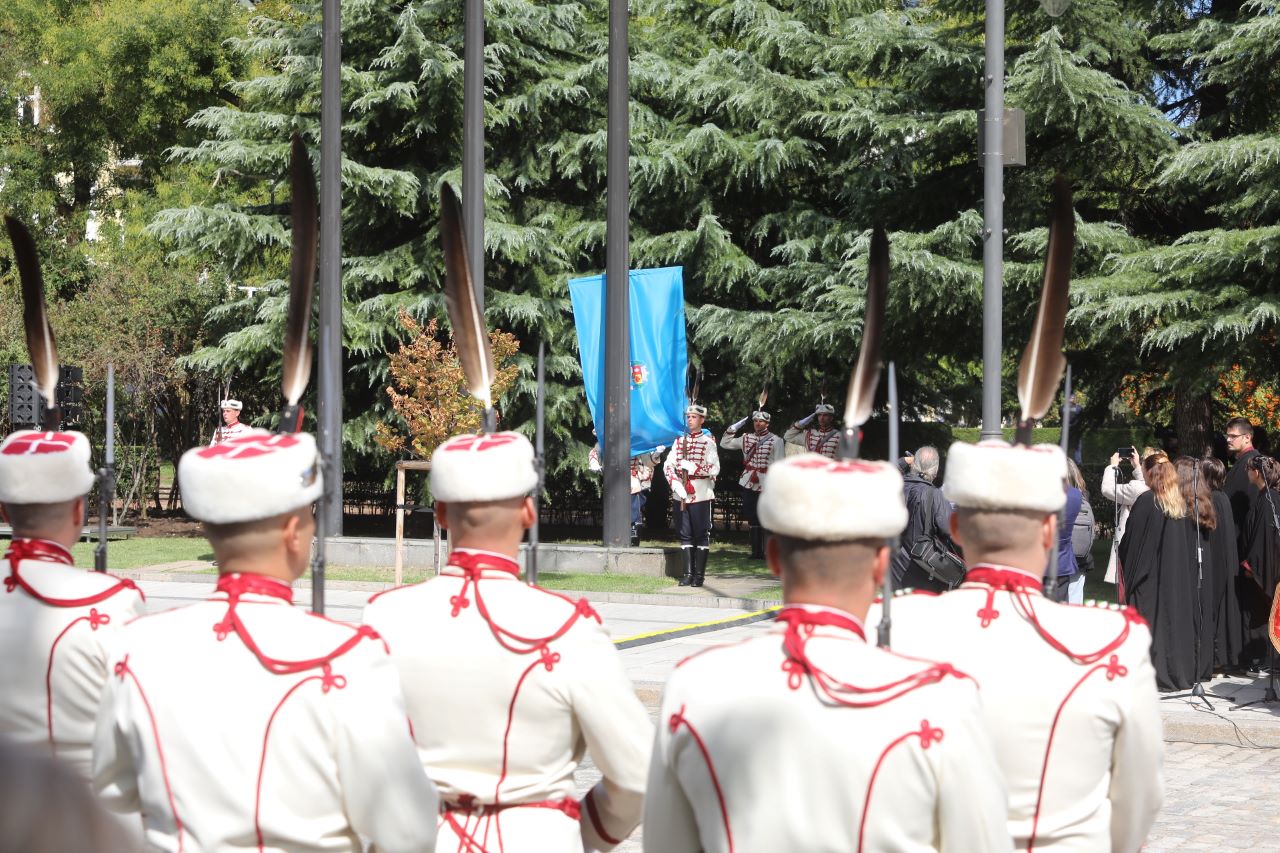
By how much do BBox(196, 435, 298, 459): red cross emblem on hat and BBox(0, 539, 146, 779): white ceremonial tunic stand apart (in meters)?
1.13

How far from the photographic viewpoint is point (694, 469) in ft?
65.0

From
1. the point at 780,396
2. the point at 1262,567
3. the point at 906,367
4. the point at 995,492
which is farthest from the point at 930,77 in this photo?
the point at 995,492

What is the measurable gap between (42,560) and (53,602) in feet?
0.66

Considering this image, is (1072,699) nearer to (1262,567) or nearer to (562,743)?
(562,743)

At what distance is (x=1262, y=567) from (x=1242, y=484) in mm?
862

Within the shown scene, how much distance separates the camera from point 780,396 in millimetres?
25375

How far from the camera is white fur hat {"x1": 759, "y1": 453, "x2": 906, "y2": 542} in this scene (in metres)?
2.96

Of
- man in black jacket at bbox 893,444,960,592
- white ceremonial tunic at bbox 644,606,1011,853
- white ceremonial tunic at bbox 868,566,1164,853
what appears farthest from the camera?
man in black jacket at bbox 893,444,960,592

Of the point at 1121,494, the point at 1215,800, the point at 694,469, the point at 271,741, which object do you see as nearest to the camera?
the point at 271,741

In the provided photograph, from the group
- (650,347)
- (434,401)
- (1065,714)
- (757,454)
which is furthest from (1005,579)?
(757,454)

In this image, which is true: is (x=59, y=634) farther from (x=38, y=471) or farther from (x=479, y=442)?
(x=479, y=442)

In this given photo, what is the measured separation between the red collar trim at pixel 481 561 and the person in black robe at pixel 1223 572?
9.60 metres

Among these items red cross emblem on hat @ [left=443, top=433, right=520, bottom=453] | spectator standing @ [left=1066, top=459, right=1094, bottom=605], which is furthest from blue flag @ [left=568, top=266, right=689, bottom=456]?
red cross emblem on hat @ [left=443, top=433, right=520, bottom=453]

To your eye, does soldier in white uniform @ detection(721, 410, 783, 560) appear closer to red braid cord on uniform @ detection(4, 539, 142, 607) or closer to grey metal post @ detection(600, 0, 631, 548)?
grey metal post @ detection(600, 0, 631, 548)
